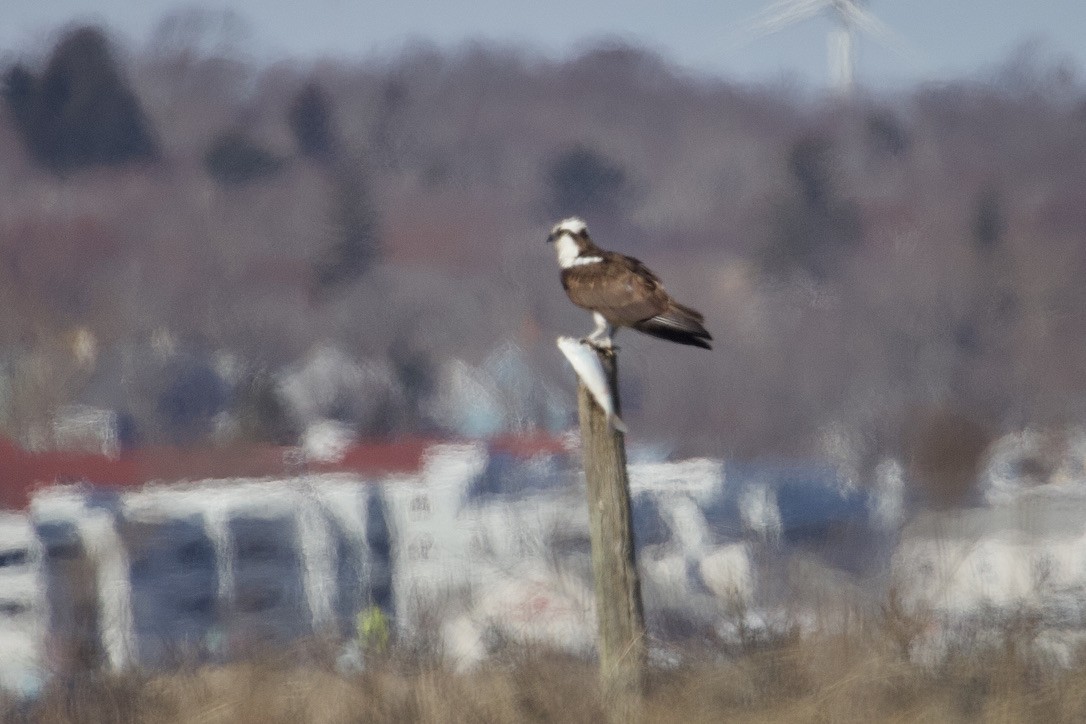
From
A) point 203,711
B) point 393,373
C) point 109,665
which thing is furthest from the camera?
point 393,373

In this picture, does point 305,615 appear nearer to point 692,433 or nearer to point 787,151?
point 692,433

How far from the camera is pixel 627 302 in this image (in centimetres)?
955

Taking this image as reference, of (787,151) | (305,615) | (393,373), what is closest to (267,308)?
(393,373)

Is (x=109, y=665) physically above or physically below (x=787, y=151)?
below

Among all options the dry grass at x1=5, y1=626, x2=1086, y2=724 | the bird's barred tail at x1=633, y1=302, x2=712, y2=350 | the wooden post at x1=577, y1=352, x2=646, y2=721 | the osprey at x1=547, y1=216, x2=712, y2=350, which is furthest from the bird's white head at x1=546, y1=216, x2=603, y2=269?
the dry grass at x1=5, y1=626, x2=1086, y2=724

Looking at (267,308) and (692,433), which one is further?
(267,308)

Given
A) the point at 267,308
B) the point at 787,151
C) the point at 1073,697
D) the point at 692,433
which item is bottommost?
the point at 1073,697

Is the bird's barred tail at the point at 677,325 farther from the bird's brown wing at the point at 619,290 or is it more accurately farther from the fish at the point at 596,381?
the fish at the point at 596,381

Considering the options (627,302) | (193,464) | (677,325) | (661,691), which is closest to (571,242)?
(627,302)

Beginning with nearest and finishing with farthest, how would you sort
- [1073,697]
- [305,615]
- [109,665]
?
1. [1073,697]
2. [109,665]
3. [305,615]

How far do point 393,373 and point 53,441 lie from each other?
26.4ft

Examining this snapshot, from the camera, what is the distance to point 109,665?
11.2 metres

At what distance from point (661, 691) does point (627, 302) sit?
2130 mm

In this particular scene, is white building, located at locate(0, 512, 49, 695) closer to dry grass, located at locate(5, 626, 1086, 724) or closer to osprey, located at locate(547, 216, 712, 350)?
dry grass, located at locate(5, 626, 1086, 724)
